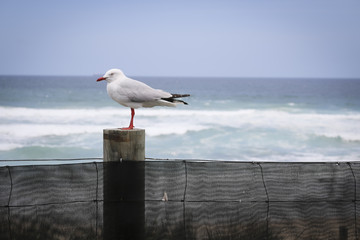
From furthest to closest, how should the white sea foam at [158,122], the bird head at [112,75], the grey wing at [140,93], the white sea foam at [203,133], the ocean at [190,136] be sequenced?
the white sea foam at [158,122] < the white sea foam at [203,133] < the ocean at [190,136] < the bird head at [112,75] < the grey wing at [140,93]

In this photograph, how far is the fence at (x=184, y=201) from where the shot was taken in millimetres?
3916

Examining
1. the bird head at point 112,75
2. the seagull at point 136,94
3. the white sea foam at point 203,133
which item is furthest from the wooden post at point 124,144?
the white sea foam at point 203,133

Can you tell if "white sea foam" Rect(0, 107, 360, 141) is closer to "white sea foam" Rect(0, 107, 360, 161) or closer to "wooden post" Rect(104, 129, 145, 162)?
"white sea foam" Rect(0, 107, 360, 161)

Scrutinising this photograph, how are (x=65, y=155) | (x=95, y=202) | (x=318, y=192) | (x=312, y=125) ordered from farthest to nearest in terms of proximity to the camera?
1. (x=312, y=125)
2. (x=65, y=155)
3. (x=318, y=192)
4. (x=95, y=202)

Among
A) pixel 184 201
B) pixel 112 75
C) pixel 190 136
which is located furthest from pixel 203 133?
pixel 184 201

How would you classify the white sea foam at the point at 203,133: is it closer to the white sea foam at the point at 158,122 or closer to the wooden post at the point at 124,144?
the white sea foam at the point at 158,122

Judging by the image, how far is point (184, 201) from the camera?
4156mm

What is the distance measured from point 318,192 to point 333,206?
178 millimetres

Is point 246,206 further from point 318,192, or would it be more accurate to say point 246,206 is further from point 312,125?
point 312,125

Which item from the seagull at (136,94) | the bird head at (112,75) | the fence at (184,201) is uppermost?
the bird head at (112,75)

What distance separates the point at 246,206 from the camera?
4242mm

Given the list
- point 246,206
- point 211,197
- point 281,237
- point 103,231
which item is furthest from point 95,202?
point 281,237

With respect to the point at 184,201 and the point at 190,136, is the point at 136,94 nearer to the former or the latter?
the point at 184,201

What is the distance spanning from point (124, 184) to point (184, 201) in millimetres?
565
